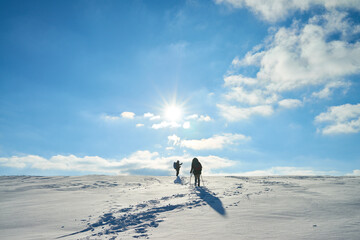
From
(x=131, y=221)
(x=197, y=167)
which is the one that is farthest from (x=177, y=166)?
(x=131, y=221)

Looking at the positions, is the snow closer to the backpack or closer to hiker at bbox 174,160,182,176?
the backpack

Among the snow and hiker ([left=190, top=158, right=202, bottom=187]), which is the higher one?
hiker ([left=190, top=158, right=202, bottom=187])

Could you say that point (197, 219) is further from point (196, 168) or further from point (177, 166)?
point (177, 166)

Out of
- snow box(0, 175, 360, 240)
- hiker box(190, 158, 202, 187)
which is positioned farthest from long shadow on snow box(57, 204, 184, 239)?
hiker box(190, 158, 202, 187)

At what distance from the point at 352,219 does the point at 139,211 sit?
6.58 metres

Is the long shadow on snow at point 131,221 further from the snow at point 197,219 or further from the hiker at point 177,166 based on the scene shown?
the hiker at point 177,166

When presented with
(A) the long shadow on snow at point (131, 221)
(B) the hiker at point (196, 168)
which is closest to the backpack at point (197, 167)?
(B) the hiker at point (196, 168)

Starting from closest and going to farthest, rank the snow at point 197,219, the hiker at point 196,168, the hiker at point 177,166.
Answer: the snow at point 197,219 < the hiker at point 196,168 < the hiker at point 177,166

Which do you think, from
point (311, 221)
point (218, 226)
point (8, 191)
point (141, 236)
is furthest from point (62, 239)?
point (8, 191)

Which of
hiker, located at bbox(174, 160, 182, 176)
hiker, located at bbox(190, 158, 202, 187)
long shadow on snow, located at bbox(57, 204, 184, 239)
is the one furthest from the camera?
hiker, located at bbox(174, 160, 182, 176)

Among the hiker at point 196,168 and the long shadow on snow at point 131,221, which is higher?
the hiker at point 196,168

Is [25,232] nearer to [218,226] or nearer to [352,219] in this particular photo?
[218,226]

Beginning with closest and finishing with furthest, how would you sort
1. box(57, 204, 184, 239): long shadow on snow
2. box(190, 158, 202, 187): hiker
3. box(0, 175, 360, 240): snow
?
box(0, 175, 360, 240): snow
box(57, 204, 184, 239): long shadow on snow
box(190, 158, 202, 187): hiker

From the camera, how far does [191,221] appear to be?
6461 mm
